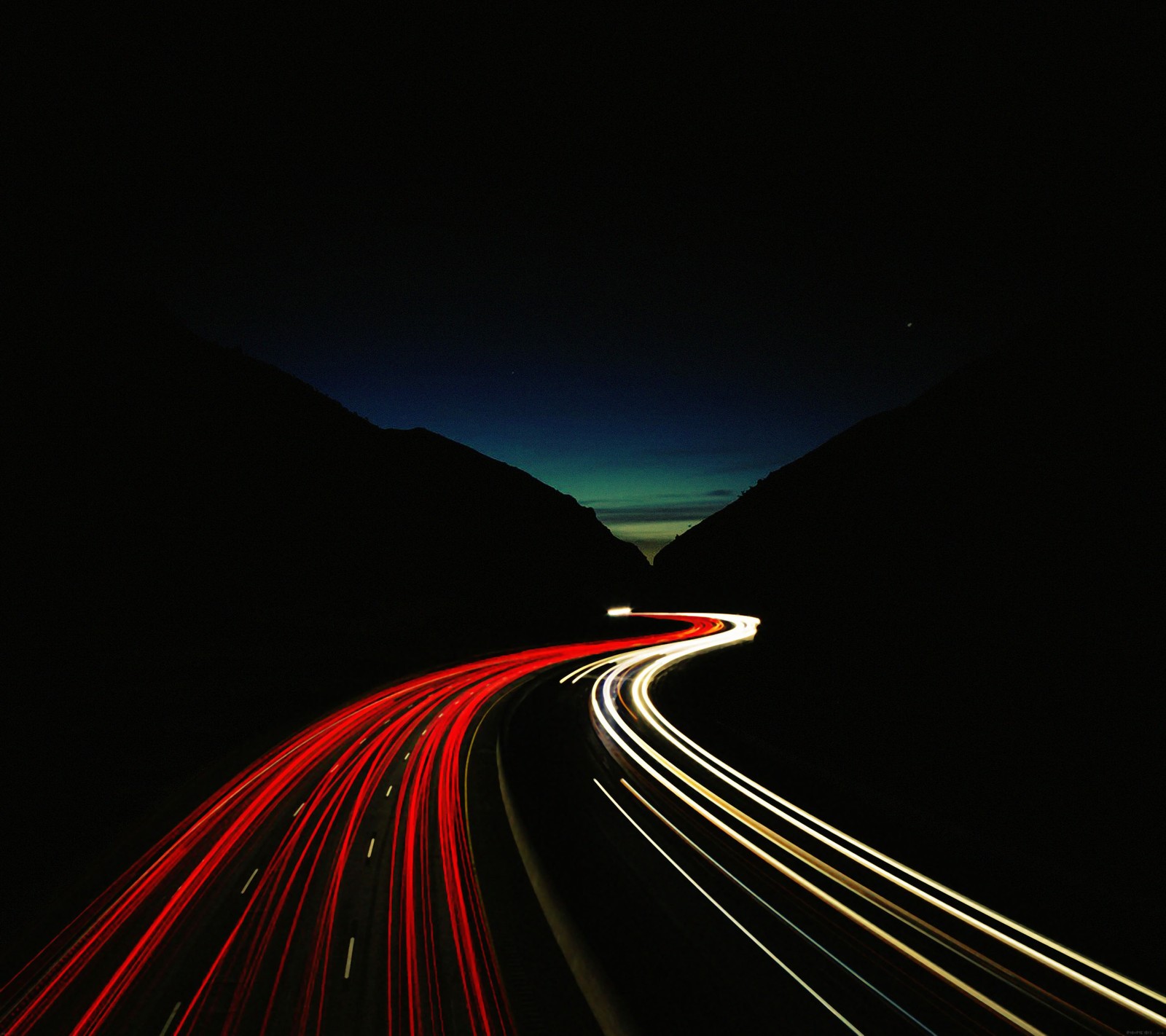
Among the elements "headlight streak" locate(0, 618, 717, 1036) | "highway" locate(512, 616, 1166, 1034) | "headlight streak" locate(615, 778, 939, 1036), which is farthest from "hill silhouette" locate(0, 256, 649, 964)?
"headlight streak" locate(615, 778, 939, 1036)

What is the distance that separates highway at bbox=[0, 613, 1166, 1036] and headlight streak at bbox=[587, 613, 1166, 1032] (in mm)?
52

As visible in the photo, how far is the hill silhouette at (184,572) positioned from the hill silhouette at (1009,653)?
72.1ft

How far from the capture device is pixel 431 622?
62.1 m

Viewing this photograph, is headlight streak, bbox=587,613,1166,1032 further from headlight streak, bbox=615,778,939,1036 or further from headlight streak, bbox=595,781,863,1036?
headlight streak, bbox=595,781,863,1036

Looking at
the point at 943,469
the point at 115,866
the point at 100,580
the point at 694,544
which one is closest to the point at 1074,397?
the point at 943,469

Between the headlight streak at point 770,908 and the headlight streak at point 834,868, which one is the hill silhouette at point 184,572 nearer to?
the headlight streak at point 770,908

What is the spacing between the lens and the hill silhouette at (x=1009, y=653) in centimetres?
1320

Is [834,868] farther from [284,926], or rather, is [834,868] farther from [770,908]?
[284,926]

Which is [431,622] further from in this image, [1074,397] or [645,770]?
[1074,397]

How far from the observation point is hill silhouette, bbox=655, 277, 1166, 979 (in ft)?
43.3

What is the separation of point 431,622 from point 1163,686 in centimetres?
5774

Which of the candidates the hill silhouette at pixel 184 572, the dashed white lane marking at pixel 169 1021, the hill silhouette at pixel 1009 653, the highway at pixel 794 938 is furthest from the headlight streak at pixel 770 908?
the hill silhouette at pixel 184 572

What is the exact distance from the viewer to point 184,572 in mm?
59469

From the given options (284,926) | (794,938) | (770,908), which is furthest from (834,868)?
(284,926)
